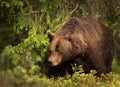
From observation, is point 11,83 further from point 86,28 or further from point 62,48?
point 86,28

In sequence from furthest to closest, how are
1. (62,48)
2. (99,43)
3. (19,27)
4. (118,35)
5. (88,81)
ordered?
(118,35) < (19,27) < (99,43) < (62,48) < (88,81)

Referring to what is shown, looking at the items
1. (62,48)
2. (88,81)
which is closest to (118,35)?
(62,48)

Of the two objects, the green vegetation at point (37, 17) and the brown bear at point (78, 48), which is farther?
the green vegetation at point (37, 17)

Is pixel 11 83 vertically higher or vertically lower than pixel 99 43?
higher

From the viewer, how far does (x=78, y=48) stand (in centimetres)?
962

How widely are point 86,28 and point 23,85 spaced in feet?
19.6

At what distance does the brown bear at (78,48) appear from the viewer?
376 inches

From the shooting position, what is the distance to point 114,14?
13.6 metres

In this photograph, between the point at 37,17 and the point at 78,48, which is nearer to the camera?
the point at 78,48

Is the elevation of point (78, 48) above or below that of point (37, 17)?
below

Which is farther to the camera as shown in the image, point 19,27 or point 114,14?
point 114,14

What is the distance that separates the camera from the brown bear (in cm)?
955

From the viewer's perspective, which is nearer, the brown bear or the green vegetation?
the brown bear

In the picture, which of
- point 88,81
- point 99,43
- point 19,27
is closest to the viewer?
point 88,81
